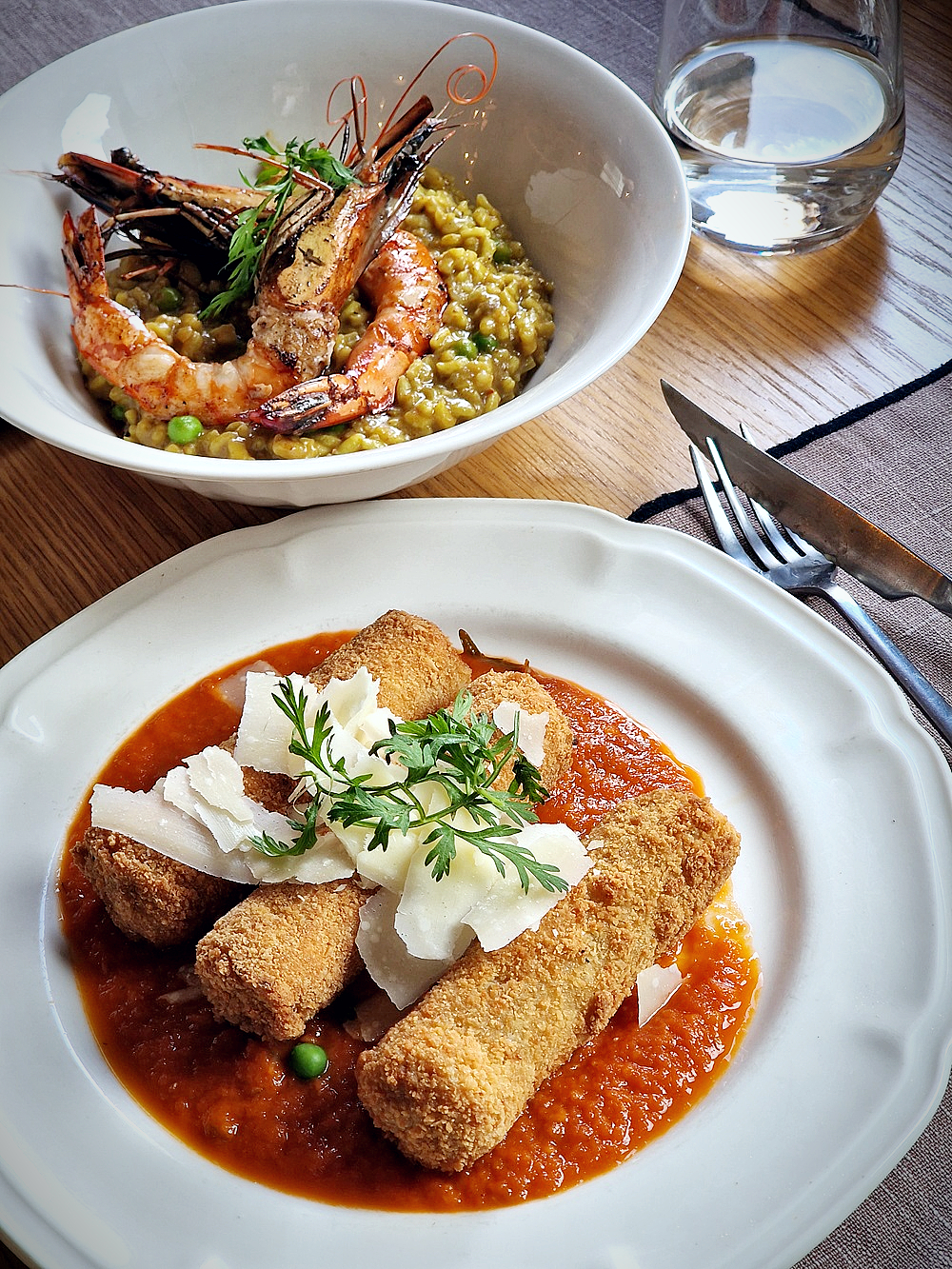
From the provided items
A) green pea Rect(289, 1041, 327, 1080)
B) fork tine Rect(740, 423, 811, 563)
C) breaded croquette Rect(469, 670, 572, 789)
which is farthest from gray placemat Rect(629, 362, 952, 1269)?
green pea Rect(289, 1041, 327, 1080)

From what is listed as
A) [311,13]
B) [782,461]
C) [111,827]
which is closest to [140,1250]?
[111,827]

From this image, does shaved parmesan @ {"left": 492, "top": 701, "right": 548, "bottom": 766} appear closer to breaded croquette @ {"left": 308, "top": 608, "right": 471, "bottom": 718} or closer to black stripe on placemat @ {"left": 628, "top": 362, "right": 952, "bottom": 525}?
breaded croquette @ {"left": 308, "top": 608, "right": 471, "bottom": 718}

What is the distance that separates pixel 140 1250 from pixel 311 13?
8.81 ft

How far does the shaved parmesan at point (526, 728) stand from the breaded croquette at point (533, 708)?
0.14ft

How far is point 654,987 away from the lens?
1905 mm

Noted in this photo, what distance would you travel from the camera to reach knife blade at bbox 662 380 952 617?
228 cm

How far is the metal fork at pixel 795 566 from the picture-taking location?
2277 mm

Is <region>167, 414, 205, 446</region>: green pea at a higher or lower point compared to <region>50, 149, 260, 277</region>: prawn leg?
lower

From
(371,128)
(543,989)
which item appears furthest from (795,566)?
(371,128)

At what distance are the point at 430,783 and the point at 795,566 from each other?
3.32 ft

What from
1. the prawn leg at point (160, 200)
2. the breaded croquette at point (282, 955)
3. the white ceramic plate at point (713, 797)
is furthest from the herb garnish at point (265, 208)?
the breaded croquette at point (282, 955)

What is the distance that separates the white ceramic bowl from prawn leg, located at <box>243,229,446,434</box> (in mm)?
175

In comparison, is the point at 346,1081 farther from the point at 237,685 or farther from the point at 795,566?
the point at 795,566

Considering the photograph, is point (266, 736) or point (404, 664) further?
point (404, 664)
